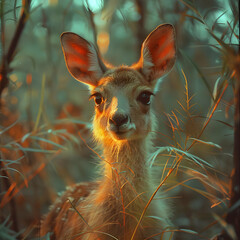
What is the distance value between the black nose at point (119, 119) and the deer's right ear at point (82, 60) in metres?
0.99

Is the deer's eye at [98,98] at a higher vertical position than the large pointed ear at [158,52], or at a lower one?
lower

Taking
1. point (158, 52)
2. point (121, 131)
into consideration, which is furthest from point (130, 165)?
point (158, 52)

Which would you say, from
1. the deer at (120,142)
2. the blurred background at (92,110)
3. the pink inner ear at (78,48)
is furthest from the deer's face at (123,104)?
the pink inner ear at (78,48)

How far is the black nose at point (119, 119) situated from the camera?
2.40 meters

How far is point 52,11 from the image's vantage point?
420 centimetres

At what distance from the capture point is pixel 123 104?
102 inches

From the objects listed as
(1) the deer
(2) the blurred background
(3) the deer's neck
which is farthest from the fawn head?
(2) the blurred background

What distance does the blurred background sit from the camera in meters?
2.06

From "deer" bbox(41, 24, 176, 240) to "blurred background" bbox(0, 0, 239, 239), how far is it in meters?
0.24

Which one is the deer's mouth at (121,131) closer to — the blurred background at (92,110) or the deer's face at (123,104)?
the deer's face at (123,104)

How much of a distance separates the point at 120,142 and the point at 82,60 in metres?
1.14

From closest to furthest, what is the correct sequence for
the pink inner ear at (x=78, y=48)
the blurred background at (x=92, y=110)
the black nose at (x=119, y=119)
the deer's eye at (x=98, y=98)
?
1. the blurred background at (x=92, y=110)
2. the black nose at (x=119, y=119)
3. the deer's eye at (x=98, y=98)
4. the pink inner ear at (x=78, y=48)

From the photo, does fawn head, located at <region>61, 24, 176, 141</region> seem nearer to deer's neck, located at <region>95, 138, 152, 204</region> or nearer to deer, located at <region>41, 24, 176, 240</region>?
deer, located at <region>41, 24, 176, 240</region>

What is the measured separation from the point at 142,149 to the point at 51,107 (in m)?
3.58
